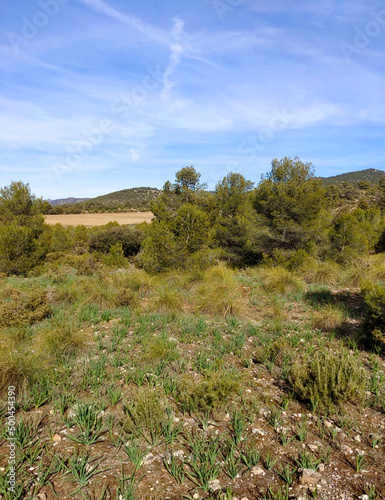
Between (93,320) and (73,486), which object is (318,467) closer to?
(73,486)

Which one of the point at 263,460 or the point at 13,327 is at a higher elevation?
the point at 13,327

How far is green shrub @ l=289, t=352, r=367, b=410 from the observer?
3262 mm

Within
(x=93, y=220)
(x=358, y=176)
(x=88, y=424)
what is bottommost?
(x=88, y=424)

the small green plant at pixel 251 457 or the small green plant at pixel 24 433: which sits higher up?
the small green plant at pixel 24 433

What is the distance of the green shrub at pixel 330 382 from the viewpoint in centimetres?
326

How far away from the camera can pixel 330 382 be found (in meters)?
3.36

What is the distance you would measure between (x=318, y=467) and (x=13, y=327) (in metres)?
5.46

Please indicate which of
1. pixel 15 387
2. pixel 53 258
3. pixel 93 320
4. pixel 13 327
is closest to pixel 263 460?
pixel 15 387

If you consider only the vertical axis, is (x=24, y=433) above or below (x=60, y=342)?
below

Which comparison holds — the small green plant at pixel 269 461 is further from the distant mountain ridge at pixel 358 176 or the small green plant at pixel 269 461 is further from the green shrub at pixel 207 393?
the distant mountain ridge at pixel 358 176

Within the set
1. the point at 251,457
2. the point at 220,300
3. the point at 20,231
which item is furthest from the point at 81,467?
the point at 20,231

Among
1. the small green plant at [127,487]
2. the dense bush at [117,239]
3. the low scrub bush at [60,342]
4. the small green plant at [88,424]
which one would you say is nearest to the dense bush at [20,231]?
the dense bush at [117,239]

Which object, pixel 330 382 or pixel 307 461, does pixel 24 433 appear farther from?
pixel 330 382

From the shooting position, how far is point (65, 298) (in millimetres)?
7418
